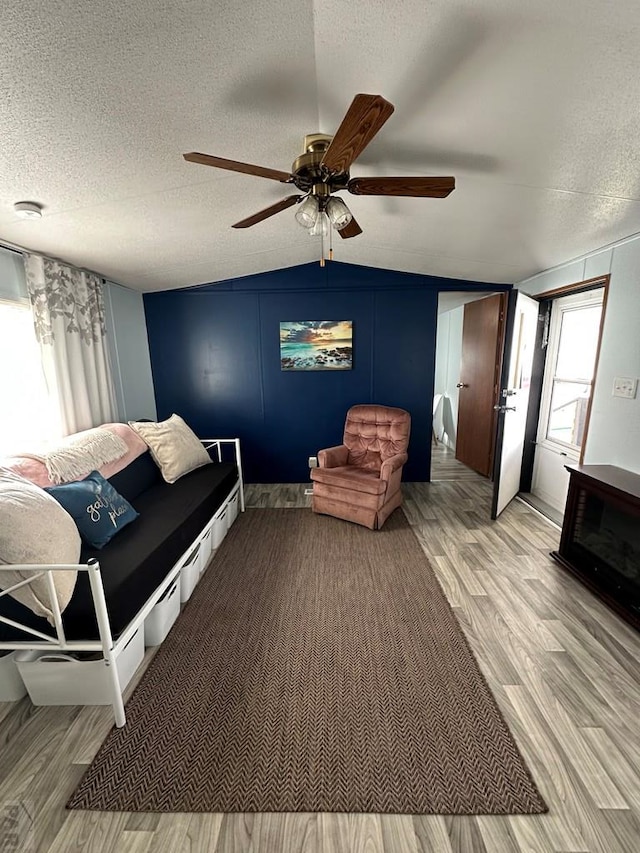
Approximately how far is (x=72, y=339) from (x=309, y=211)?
2.22 m

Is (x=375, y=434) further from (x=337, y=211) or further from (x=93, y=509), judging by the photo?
(x=93, y=509)

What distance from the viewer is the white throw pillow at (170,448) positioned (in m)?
2.97

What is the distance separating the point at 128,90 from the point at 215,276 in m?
2.59

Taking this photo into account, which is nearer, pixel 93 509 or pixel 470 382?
pixel 93 509

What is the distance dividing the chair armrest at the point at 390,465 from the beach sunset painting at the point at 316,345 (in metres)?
1.32

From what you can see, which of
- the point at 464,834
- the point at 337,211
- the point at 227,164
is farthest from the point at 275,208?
the point at 464,834

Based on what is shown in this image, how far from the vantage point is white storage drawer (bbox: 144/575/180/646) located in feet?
6.13

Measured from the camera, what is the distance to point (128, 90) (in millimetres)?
1235

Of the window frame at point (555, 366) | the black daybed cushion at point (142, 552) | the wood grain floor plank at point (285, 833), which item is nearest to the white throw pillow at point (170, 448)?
the black daybed cushion at point (142, 552)

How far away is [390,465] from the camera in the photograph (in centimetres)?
311

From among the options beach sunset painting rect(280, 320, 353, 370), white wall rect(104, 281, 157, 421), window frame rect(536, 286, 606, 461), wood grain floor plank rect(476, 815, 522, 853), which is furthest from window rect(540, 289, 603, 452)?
white wall rect(104, 281, 157, 421)

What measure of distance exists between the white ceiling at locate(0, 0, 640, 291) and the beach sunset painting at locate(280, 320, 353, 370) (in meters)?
1.68

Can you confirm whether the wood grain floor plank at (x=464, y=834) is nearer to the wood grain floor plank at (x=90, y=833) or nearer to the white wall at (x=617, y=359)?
the wood grain floor plank at (x=90, y=833)

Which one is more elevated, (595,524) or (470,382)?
(470,382)
